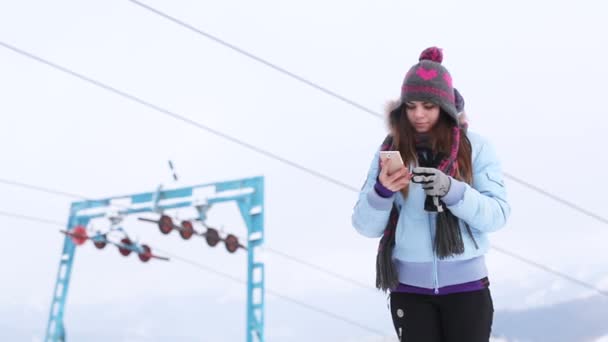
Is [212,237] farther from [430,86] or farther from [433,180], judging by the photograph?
[433,180]

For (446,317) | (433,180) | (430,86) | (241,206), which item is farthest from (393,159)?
(241,206)

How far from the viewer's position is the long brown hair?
6.60 feet

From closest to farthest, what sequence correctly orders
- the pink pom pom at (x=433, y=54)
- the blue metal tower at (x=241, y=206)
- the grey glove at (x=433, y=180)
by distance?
the grey glove at (x=433, y=180), the pink pom pom at (x=433, y=54), the blue metal tower at (x=241, y=206)

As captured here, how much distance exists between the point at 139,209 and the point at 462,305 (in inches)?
347

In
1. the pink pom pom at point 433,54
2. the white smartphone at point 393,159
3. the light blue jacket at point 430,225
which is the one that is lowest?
the light blue jacket at point 430,225

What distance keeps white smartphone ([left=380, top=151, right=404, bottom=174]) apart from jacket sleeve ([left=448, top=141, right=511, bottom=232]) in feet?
0.70

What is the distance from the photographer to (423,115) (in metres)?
2.07

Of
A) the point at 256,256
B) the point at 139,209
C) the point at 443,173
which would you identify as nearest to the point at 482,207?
the point at 443,173

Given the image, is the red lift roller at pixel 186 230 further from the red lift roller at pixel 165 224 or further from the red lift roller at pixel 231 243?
the red lift roller at pixel 231 243

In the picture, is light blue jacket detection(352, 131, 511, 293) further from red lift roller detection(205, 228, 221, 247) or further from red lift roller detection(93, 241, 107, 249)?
red lift roller detection(93, 241, 107, 249)

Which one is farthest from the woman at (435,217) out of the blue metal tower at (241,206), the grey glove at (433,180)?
the blue metal tower at (241,206)

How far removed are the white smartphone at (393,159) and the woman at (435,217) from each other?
0.7 inches

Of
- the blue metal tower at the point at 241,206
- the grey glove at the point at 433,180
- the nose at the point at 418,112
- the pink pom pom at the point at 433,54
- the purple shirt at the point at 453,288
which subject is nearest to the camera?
the grey glove at the point at 433,180

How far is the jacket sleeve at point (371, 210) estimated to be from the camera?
1925mm
